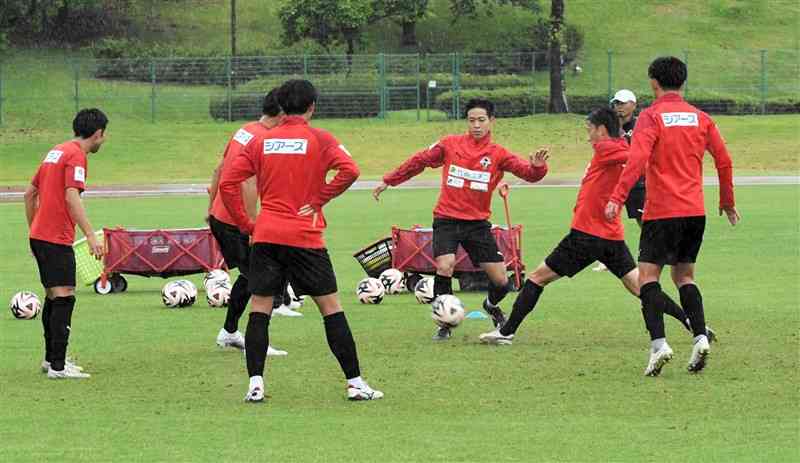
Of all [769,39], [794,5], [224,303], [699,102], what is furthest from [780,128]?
[224,303]

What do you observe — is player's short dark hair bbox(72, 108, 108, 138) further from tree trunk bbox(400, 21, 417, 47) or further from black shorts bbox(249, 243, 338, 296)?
tree trunk bbox(400, 21, 417, 47)

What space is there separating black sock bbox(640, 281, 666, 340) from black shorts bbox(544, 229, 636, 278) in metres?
1.06

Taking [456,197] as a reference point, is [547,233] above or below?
below

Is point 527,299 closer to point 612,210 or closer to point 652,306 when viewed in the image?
point 652,306

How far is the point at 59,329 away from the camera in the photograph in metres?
11.3

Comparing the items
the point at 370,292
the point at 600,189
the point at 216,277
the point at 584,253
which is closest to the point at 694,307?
the point at 584,253

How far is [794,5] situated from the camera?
75062 mm

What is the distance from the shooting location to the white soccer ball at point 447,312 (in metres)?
12.7

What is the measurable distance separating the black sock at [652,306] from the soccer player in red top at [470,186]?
7.18 ft

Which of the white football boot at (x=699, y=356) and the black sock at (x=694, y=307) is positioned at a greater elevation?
the black sock at (x=694, y=307)

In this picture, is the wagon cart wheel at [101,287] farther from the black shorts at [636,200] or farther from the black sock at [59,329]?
the black shorts at [636,200]

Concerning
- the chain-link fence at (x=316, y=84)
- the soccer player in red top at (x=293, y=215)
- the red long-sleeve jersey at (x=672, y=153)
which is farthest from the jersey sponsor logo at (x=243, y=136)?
the chain-link fence at (x=316, y=84)

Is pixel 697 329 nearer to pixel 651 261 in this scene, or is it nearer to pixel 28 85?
pixel 651 261

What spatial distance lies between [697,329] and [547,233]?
1283 centimetres
